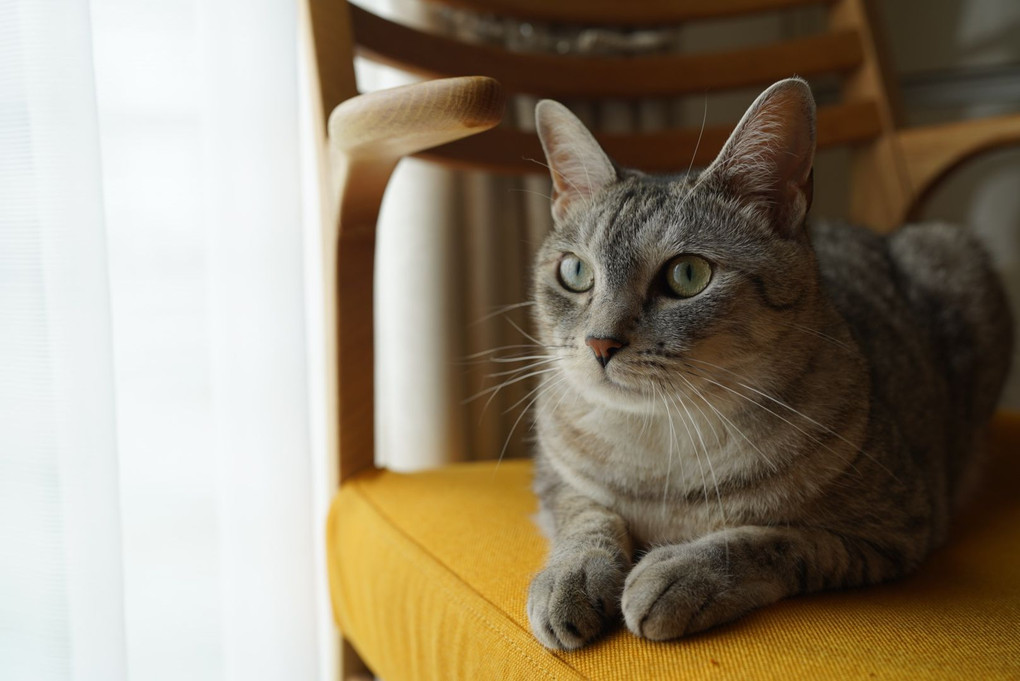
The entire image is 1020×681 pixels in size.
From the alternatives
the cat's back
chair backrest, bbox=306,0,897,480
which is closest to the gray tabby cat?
the cat's back

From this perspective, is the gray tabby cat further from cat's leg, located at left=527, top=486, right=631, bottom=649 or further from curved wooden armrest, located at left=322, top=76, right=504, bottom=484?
curved wooden armrest, located at left=322, top=76, right=504, bottom=484

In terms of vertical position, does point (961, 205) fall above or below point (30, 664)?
above

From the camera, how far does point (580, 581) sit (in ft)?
2.32

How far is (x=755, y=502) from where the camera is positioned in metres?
0.80

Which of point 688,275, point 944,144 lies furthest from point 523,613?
point 944,144

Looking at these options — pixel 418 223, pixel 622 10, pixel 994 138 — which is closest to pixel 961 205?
pixel 994 138

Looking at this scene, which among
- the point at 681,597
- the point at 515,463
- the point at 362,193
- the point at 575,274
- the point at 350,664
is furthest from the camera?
the point at 515,463

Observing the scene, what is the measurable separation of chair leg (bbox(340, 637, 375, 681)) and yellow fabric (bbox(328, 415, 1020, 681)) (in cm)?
9

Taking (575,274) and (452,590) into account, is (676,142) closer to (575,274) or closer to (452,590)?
(575,274)

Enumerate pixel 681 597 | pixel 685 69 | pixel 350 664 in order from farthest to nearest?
1. pixel 685 69
2. pixel 350 664
3. pixel 681 597

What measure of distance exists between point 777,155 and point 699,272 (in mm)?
138

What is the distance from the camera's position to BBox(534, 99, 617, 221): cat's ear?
878 millimetres

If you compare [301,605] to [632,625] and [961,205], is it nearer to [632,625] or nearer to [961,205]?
[632,625]

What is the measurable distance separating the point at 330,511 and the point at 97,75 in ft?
2.10
